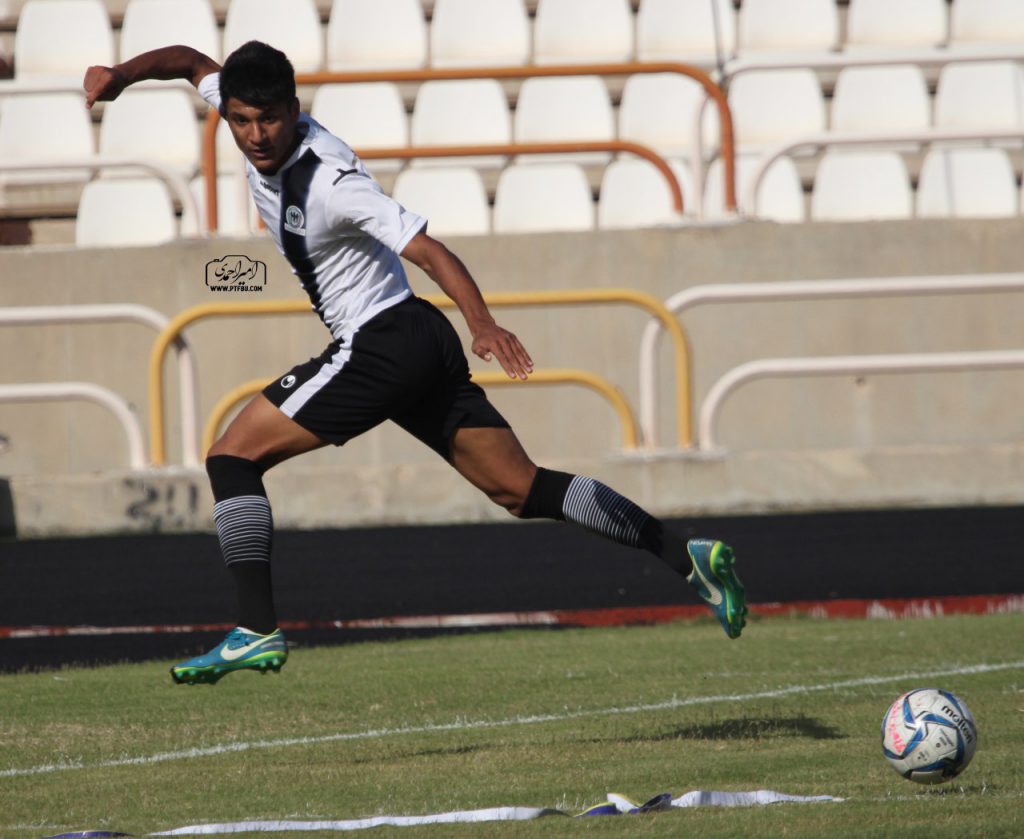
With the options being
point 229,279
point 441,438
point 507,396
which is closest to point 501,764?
point 441,438

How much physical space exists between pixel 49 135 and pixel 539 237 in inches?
179

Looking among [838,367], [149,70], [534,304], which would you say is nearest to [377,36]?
[534,304]

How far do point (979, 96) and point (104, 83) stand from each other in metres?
9.59

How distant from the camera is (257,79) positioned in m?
5.52

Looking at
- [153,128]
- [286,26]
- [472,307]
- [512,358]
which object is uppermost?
[286,26]

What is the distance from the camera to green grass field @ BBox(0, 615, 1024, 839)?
454cm

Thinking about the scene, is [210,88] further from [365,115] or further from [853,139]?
[365,115]

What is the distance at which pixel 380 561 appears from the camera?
10273mm

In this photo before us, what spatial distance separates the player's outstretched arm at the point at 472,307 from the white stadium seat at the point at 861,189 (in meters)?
8.25

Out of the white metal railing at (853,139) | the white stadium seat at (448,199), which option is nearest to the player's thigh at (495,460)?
the white metal railing at (853,139)

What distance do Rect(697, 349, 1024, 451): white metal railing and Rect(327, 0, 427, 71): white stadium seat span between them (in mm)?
4941

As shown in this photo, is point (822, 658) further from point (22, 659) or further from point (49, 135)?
point (49, 135)

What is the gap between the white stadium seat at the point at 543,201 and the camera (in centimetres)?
1312

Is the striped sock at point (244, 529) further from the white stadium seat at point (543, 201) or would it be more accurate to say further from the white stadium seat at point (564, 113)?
the white stadium seat at point (564, 113)
